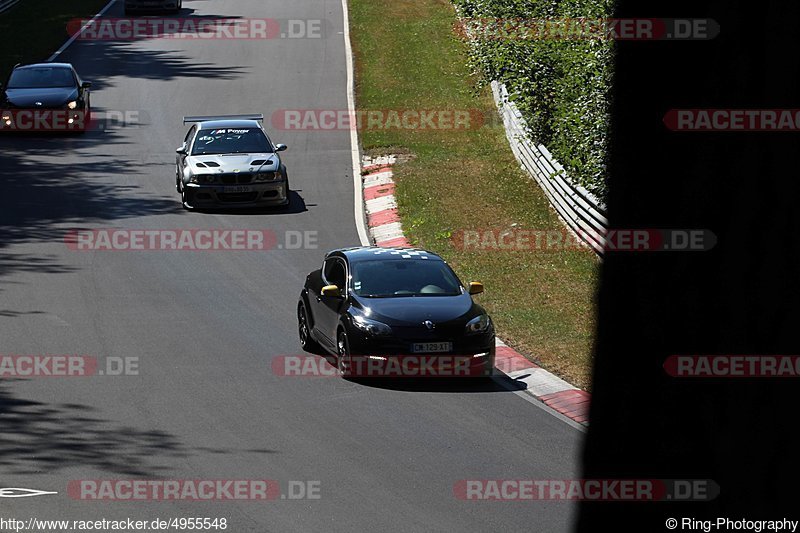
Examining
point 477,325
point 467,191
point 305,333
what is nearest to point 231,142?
point 467,191

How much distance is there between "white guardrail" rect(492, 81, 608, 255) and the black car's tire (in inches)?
201

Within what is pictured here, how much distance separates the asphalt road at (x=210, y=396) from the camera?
9273 mm

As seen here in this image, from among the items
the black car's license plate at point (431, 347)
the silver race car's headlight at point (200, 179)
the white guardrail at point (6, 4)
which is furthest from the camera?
the white guardrail at point (6, 4)

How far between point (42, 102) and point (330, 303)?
17367 mm

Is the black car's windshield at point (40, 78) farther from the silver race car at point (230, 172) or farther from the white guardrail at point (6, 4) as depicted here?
the white guardrail at point (6, 4)

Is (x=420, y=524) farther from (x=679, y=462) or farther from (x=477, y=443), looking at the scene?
(x=679, y=462)

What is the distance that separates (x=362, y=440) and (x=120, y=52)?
32691 millimetres

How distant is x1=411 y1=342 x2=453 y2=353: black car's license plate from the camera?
13.2 m

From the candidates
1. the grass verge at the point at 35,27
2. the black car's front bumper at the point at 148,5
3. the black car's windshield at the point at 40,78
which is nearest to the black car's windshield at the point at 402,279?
the black car's windshield at the point at 40,78

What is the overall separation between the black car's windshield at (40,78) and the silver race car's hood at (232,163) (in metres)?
7.70

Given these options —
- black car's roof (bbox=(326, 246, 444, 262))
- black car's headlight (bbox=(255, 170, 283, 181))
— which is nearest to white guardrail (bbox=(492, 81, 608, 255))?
black car's roof (bbox=(326, 246, 444, 262))

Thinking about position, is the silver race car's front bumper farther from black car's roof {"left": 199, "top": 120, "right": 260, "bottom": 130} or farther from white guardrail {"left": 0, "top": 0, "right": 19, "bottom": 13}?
white guardrail {"left": 0, "top": 0, "right": 19, "bottom": 13}

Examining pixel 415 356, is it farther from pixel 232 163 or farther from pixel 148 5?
pixel 148 5

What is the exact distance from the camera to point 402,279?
14.3m
